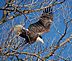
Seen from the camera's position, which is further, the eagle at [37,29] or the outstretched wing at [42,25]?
the outstretched wing at [42,25]

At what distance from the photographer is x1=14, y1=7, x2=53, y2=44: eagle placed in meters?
9.02

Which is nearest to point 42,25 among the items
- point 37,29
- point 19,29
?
point 37,29

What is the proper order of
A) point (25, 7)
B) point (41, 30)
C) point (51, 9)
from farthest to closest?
point (41, 30) < point (51, 9) < point (25, 7)

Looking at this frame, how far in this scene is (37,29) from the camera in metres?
9.92

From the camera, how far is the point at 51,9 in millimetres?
8812

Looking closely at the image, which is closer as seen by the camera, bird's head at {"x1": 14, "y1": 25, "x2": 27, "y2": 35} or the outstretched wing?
bird's head at {"x1": 14, "y1": 25, "x2": 27, "y2": 35}

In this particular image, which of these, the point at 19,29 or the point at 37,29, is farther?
the point at 37,29

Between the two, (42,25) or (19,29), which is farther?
(42,25)

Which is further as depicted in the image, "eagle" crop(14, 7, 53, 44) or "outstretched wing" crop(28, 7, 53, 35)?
"outstretched wing" crop(28, 7, 53, 35)

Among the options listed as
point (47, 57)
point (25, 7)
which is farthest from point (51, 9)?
point (47, 57)

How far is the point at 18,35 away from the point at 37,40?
97 cm

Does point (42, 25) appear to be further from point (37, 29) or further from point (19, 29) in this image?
point (19, 29)

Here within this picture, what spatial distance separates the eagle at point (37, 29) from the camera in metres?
9.02

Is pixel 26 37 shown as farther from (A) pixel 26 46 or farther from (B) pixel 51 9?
(B) pixel 51 9
